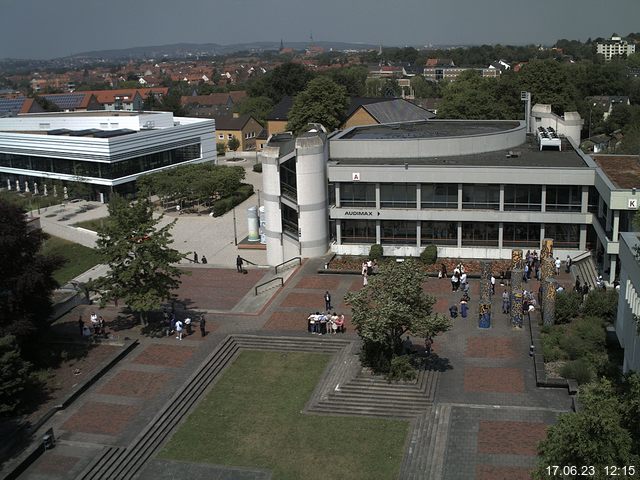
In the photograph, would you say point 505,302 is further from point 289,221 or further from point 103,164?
point 103,164

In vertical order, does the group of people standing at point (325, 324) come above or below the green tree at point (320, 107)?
below

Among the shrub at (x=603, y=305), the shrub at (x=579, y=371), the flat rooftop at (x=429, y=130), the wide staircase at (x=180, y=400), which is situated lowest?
the wide staircase at (x=180, y=400)

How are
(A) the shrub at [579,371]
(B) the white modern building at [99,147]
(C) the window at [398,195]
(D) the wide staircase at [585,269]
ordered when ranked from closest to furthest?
1. (A) the shrub at [579,371]
2. (D) the wide staircase at [585,269]
3. (C) the window at [398,195]
4. (B) the white modern building at [99,147]

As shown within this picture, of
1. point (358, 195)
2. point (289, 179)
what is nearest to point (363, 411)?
point (358, 195)

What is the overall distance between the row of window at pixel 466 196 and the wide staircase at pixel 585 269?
309 centimetres

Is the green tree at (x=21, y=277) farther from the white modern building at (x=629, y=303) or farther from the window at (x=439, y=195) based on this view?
the white modern building at (x=629, y=303)

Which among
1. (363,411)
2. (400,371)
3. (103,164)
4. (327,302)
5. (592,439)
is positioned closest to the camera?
(592,439)

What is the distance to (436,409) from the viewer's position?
93.0 ft

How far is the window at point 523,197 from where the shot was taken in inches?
1839

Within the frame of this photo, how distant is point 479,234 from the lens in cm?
4812

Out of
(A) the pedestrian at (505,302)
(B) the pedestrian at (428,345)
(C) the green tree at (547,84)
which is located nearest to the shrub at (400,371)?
(B) the pedestrian at (428,345)

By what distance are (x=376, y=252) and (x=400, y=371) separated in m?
18.4

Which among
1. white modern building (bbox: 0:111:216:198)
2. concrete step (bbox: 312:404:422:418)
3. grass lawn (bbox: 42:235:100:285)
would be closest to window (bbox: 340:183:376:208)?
grass lawn (bbox: 42:235:100:285)

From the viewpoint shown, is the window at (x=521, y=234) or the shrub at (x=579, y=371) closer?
the shrub at (x=579, y=371)
